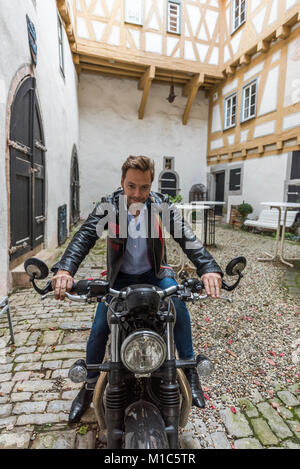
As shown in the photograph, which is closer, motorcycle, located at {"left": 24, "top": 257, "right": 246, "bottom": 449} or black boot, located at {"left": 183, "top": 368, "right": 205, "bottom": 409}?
motorcycle, located at {"left": 24, "top": 257, "right": 246, "bottom": 449}

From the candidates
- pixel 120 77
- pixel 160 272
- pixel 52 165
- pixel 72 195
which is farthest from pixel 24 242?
pixel 120 77

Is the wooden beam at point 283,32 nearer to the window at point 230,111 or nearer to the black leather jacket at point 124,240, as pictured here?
the window at point 230,111

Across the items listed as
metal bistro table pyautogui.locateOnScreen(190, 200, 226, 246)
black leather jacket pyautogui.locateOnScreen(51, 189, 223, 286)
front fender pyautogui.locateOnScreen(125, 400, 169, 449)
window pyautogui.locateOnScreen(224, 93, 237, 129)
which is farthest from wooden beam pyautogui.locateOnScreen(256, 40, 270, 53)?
front fender pyautogui.locateOnScreen(125, 400, 169, 449)

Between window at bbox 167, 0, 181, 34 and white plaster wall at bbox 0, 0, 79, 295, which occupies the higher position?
window at bbox 167, 0, 181, 34

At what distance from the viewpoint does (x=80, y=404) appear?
5.45 ft

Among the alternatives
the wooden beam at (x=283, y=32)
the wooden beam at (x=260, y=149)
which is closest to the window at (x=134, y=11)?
the wooden beam at (x=283, y=32)

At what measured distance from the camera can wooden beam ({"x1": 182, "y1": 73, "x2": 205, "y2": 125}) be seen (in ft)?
37.2

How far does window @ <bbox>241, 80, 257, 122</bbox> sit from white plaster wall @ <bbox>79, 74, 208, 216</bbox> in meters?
2.97

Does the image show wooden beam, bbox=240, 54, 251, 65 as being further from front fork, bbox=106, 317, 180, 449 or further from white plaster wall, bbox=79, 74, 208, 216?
front fork, bbox=106, 317, 180, 449

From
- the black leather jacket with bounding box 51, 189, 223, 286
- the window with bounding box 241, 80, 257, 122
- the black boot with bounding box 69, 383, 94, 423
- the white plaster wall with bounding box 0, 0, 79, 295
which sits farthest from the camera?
the window with bounding box 241, 80, 257, 122

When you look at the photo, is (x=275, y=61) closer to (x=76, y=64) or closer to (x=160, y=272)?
(x=76, y=64)

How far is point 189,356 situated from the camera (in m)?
1.58

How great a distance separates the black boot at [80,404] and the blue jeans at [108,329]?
0.19 metres

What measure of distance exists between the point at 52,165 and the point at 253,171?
7.62m
